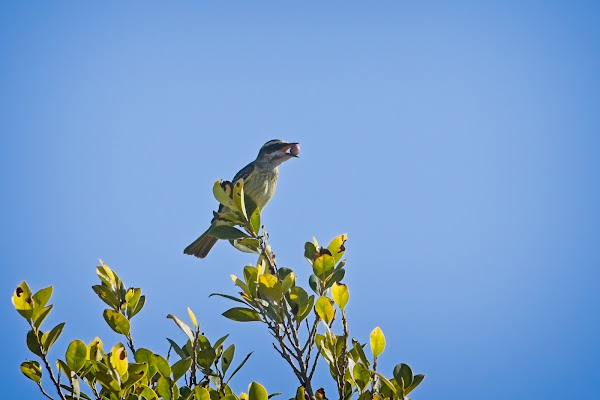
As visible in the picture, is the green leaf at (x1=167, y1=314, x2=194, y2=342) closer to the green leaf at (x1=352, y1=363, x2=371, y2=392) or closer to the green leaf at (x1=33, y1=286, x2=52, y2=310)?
the green leaf at (x1=33, y1=286, x2=52, y2=310)

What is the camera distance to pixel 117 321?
124 inches

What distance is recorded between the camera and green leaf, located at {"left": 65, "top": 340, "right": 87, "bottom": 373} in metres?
2.76

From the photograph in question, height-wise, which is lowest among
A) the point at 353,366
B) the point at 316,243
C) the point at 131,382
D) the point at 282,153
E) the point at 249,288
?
the point at 131,382

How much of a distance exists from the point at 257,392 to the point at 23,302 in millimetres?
972

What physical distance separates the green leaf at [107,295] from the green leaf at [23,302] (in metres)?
0.47

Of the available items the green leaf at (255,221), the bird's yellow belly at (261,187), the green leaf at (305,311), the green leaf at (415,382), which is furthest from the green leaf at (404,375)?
the bird's yellow belly at (261,187)

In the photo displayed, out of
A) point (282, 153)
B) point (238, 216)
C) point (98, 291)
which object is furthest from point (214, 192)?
point (282, 153)

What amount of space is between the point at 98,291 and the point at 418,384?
1486 millimetres

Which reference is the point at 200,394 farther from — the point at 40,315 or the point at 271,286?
the point at 40,315

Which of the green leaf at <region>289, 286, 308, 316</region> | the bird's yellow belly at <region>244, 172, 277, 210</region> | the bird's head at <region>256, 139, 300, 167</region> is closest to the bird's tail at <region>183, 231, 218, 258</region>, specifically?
the bird's yellow belly at <region>244, 172, 277, 210</region>

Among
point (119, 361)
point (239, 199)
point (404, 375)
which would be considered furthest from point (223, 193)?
point (404, 375)

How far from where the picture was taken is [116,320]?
315 centimetres

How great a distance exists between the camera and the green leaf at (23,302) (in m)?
2.79

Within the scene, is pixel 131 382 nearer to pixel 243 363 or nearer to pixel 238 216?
pixel 243 363
